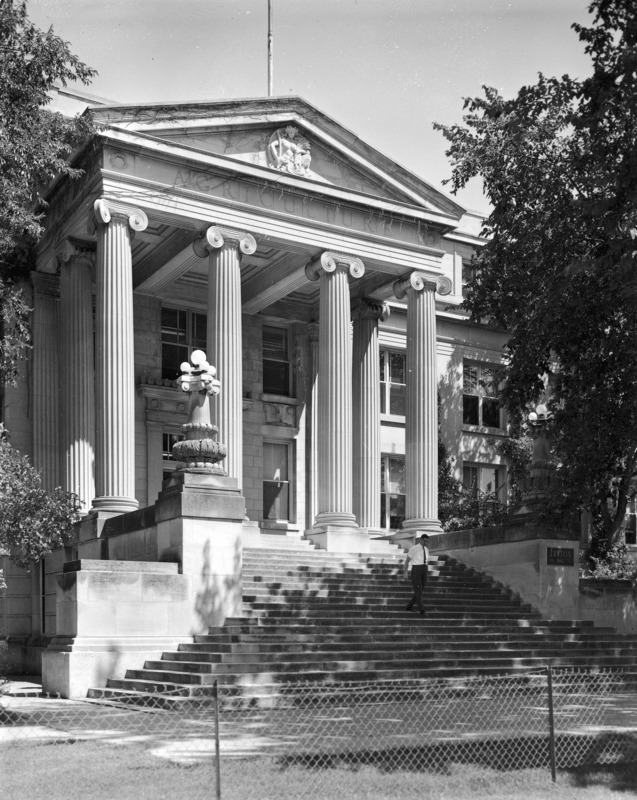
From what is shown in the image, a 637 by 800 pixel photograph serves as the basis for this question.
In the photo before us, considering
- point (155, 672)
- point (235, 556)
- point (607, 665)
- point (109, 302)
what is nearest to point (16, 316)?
point (109, 302)

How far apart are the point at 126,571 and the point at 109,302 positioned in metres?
8.53

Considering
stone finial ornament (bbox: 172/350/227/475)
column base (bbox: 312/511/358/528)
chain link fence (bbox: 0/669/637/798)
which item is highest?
stone finial ornament (bbox: 172/350/227/475)

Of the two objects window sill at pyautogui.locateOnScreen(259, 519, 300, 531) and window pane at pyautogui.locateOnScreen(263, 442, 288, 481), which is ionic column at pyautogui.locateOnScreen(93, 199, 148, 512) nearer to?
window sill at pyautogui.locateOnScreen(259, 519, 300, 531)

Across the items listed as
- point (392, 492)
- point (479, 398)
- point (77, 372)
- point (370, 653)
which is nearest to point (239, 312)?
point (77, 372)

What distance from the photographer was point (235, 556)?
72.5 ft

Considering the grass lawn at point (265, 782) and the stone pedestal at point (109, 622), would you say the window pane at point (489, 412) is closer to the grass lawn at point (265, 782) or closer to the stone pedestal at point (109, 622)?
the stone pedestal at point (109, 622)

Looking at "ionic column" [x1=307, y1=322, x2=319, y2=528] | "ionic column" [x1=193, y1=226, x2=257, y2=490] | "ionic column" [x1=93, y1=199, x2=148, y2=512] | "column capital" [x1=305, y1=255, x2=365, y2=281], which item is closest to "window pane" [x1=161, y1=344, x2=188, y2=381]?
"ionic column" [x1=307, y1=322, x2=319, y2=528]

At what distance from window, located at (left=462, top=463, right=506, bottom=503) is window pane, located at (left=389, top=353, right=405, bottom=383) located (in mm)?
4201

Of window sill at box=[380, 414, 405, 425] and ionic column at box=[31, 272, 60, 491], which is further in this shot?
window sill at box=[380, 414, 405, 425]

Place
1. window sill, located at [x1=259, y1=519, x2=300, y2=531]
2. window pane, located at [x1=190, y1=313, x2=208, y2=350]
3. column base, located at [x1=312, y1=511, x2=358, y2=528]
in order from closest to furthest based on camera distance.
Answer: column base, located at [x1=312, y1=511, x2=358, y2=528] < window sill, located at [x1=259, y1=519, x2=300, y2=531] < window pane, located at [x1=190, y1=313, x2=208, y2=350]

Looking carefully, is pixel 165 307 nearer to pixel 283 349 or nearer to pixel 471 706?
pixel 283 349

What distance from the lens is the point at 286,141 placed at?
30.4m

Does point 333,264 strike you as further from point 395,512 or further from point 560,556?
point 395,512

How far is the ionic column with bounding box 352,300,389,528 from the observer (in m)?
32.2
